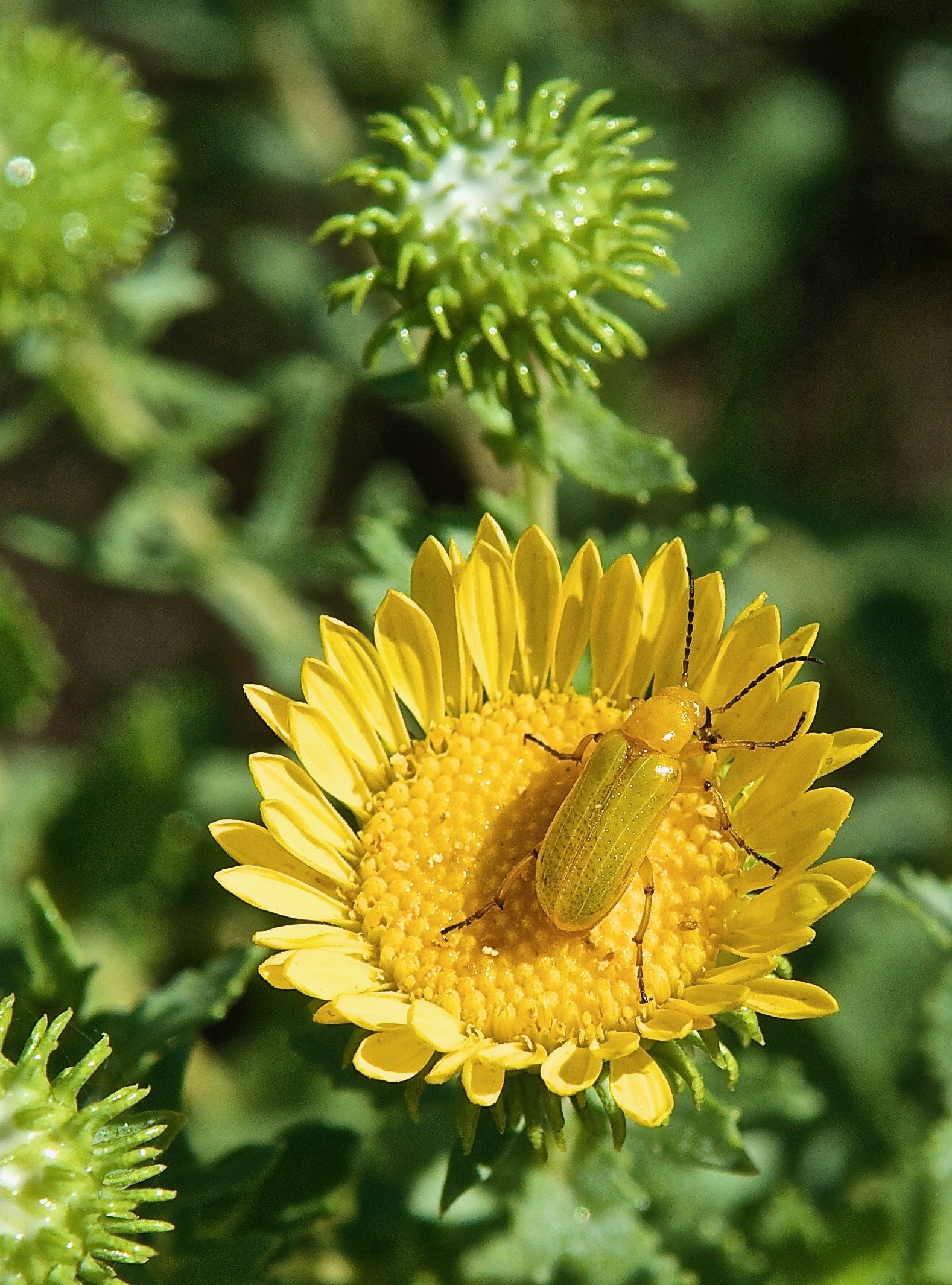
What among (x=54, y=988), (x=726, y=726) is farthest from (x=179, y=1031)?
(x=726, y=726)

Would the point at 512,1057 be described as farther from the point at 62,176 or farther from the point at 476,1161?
the point at 62,176

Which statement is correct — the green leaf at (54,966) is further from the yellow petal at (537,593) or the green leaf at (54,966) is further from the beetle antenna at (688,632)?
the beetle antenna at (688,632)

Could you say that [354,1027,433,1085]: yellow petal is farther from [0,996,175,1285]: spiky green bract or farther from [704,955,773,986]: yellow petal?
[704,955,773,986]: yellow petal

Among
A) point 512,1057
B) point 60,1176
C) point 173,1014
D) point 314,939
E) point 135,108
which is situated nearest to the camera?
point 60,1176

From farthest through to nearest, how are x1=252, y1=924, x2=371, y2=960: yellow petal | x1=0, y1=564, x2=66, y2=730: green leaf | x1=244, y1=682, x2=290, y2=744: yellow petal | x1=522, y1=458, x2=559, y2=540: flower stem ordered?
x1=0, y1=564, x2=66, y2=730: green leaf → x1=522, y1=458, x2=559, y2=540: flower stem → x1=244, y1=682, x2=290, y2=744: yellow petal → x1=252, y1=924, x2=371, y2=960: yellow petal

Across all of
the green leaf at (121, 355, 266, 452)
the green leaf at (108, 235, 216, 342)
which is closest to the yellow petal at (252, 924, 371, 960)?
the green leaf at (121, 355, 266, 452)

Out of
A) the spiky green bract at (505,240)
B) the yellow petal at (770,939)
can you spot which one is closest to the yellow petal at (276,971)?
the yellow petal at (770,939)

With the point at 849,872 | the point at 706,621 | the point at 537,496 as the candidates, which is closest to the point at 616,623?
the point at 706,621
